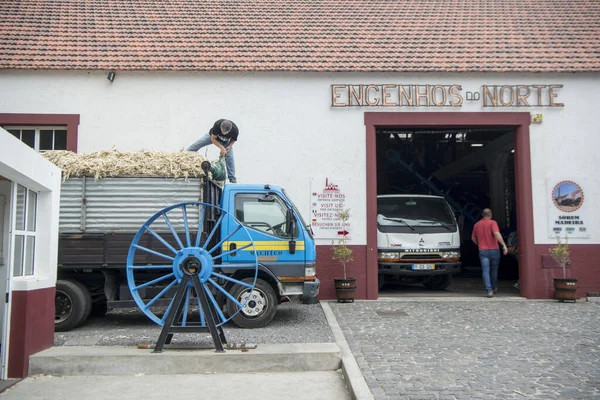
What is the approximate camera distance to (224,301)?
9.09 meters

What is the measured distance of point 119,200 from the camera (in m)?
8.82

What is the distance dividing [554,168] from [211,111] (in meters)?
7.59

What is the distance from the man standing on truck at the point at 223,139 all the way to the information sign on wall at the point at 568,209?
22.5 ft

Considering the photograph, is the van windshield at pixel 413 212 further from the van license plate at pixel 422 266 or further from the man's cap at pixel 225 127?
the man's cap at pixel 225 127

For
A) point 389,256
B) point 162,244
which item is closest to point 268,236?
point 162,244

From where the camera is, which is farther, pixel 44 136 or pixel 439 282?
pixel 439 282

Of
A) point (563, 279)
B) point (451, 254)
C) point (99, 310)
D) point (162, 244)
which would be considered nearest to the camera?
point (162, 244)

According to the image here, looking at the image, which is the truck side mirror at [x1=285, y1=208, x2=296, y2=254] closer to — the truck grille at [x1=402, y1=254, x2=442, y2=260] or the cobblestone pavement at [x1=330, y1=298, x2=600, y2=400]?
the cobblestone pavement at [x1=330, y1=298, x2=600, y2=400]

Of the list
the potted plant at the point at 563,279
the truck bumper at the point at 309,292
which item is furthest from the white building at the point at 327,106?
the truck bumper at the point at 309,292

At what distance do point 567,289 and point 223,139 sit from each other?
25.0 ft

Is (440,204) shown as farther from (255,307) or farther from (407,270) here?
(255,307)

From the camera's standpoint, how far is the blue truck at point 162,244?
28.4ft

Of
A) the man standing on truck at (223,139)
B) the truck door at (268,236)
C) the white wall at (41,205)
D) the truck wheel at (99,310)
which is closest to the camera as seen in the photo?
the white wall at (41,205)

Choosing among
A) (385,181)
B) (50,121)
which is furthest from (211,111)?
(385,181)
